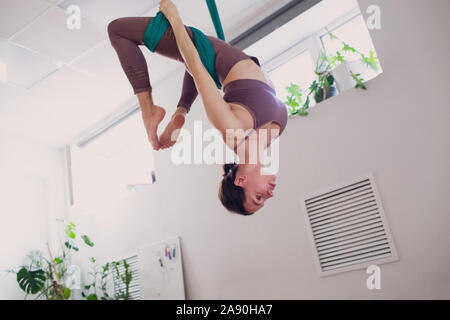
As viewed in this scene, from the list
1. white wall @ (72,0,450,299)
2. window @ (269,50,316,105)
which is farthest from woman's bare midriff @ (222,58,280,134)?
window @ (269,50,316,105)

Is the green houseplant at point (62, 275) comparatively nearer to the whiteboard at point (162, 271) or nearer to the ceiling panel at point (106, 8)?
the whiteboard at point (162, 271)

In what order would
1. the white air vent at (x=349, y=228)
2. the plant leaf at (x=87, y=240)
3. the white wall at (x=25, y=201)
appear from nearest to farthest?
1. the white air vent at (x=349, y=228)
2. the plant leaf at (x=87, y=240)
3. the white wall at (x=25, y=201)

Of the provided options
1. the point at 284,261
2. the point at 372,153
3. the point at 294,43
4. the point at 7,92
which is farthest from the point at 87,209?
the point at 372,153

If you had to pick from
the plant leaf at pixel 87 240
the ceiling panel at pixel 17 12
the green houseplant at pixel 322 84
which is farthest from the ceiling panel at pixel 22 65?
the green houseplant at pixel 322 84

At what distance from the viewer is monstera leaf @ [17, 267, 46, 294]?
3.95 metres

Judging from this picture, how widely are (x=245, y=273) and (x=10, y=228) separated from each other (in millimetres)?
2710

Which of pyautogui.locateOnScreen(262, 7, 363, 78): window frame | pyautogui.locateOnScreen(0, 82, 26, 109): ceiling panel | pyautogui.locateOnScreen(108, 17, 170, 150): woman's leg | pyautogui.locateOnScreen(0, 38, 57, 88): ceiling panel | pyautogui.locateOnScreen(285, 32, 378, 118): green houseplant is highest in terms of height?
pyautogui.locateOnScreen(0, 38, 57, 88): ceiling panel

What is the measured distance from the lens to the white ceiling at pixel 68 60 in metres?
3.19

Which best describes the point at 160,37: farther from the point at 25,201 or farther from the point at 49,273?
the point at 25,201

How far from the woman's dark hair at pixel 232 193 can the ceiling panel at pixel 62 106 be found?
276 centimetres

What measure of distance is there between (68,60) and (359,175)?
8.74 feet

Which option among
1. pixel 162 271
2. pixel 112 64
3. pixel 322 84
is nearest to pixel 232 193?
pixel 322 84

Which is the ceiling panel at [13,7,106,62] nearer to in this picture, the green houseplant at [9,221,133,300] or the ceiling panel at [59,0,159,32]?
the ceiling panel at [59,0,159,32]

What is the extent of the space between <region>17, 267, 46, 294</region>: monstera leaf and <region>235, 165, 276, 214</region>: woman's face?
3227mm
